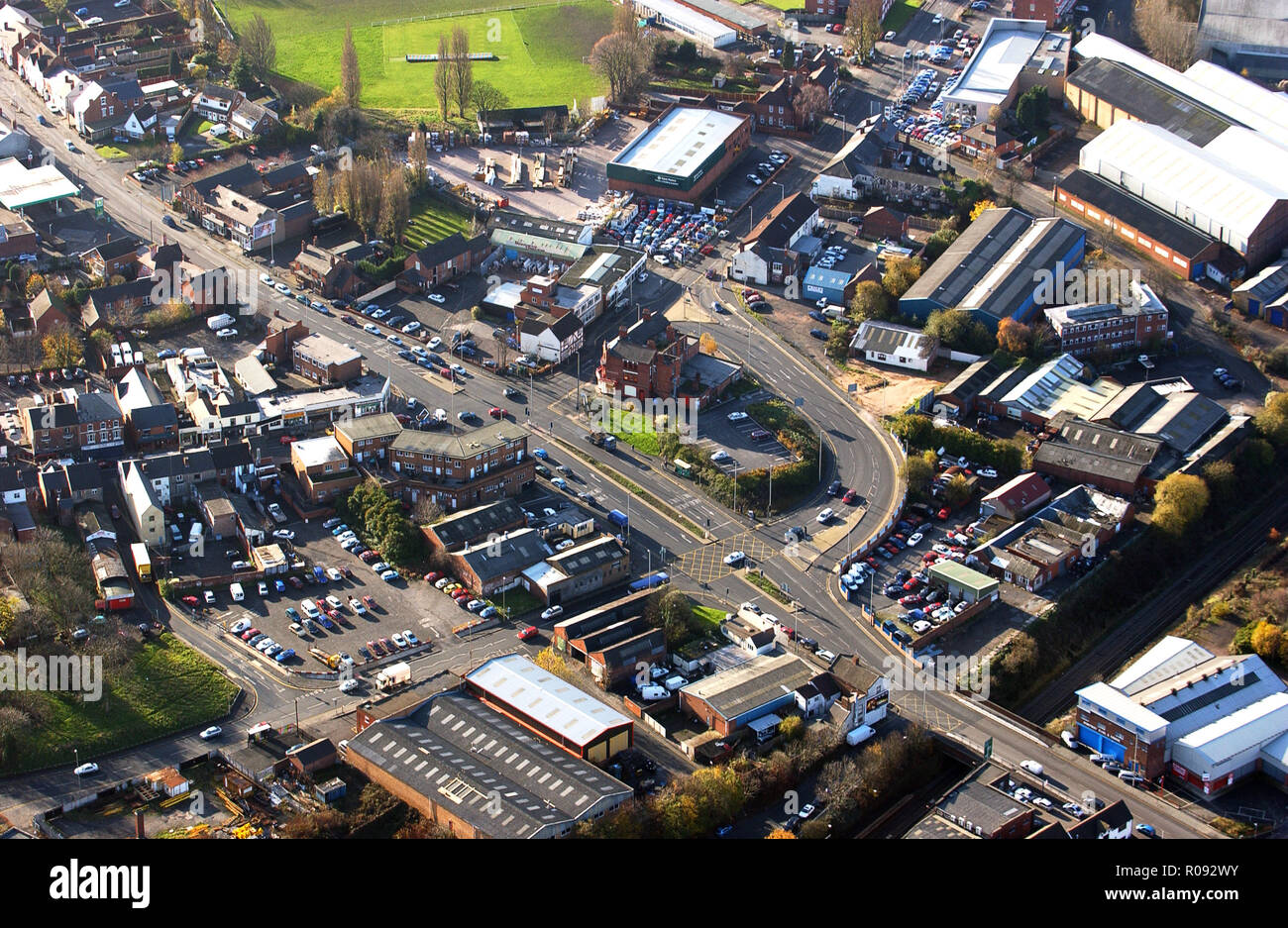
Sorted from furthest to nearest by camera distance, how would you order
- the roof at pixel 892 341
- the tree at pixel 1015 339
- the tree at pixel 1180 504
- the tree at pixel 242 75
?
the tree at pixel 242 75
the roof at pixel 892 341
the tree at pixel 1015 339
the tree at pixel 1180 504

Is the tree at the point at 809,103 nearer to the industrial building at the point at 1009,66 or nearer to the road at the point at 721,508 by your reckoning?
the road at the point at 721,508

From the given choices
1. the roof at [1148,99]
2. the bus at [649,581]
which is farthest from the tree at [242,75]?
the bus at [649,581]

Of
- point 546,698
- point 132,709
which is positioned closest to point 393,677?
point 546,698

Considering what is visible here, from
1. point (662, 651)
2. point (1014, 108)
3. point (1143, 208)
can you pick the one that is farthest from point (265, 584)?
point (1014, 108)

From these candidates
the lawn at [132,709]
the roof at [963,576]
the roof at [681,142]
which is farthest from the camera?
the roof at [681,142]

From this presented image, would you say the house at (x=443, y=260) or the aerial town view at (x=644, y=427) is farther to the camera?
the house at (x=443, y=260)

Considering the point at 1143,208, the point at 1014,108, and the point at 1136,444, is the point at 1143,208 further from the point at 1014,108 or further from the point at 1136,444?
the point at 1136,444
